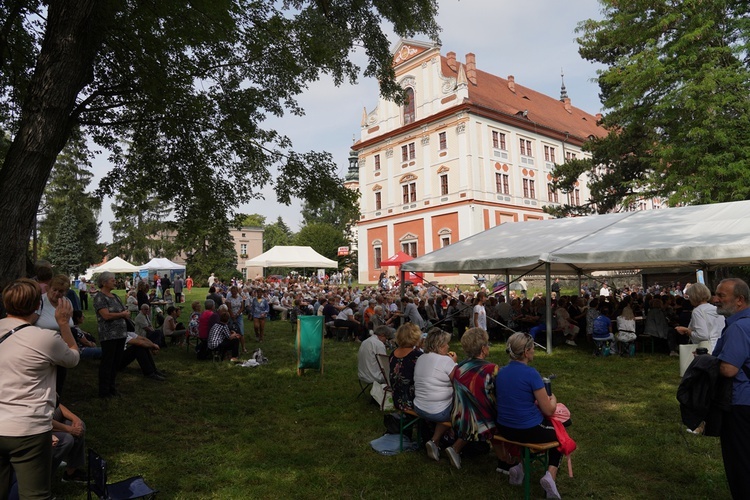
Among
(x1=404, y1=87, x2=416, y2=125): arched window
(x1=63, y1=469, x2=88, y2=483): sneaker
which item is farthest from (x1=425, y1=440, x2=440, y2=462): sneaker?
(x1=404, y1=87, x2=416, y2=125): arched window

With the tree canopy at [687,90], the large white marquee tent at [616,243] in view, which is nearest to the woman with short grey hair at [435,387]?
the large white marquee tent at [616,243]

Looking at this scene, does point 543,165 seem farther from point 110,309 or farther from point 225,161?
point 110,309

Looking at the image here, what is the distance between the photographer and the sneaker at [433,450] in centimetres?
464

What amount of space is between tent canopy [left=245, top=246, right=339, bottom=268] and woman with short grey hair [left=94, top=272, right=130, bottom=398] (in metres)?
16.0

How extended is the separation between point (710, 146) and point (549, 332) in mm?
9752

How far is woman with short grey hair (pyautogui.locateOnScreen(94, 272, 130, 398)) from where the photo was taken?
21.7 feet

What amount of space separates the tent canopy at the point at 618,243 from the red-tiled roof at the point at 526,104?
84.9ft

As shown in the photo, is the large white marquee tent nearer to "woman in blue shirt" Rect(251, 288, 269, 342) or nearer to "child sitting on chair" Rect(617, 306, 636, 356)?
"child sitting on chair" Rect(617, 306, 636, 356)

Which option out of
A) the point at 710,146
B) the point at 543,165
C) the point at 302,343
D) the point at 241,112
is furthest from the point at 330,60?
the point at 543,165

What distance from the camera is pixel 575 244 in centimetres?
1055

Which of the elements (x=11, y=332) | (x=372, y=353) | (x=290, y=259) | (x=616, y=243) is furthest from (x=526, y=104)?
(x=11, y=332)

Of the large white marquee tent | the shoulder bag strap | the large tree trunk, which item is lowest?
the shoulder bag strap

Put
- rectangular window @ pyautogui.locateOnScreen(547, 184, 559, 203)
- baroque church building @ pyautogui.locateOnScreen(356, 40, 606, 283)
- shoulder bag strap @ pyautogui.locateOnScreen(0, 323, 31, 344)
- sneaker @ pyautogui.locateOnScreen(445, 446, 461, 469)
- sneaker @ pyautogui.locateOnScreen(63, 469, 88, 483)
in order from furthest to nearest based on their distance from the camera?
1. rectangular window @ pyautogui.locateOnScreen(547, 184, 559, 203)
2. baroque church building @ pyautogui.locateOnScreen(356, 40, 606, 283)
3. sneaker @ pyautogui.locateOnScreen(445, 446, 461, 469)
4. sneaker @ pyautogui.locateOnScreen(63, 469, 88, 483)
5. shoulder bag strap @ pyautogui.locateOnScreen(0, 323, 31, 344)

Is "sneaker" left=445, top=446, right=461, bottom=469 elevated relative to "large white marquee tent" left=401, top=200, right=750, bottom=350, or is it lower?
lower
